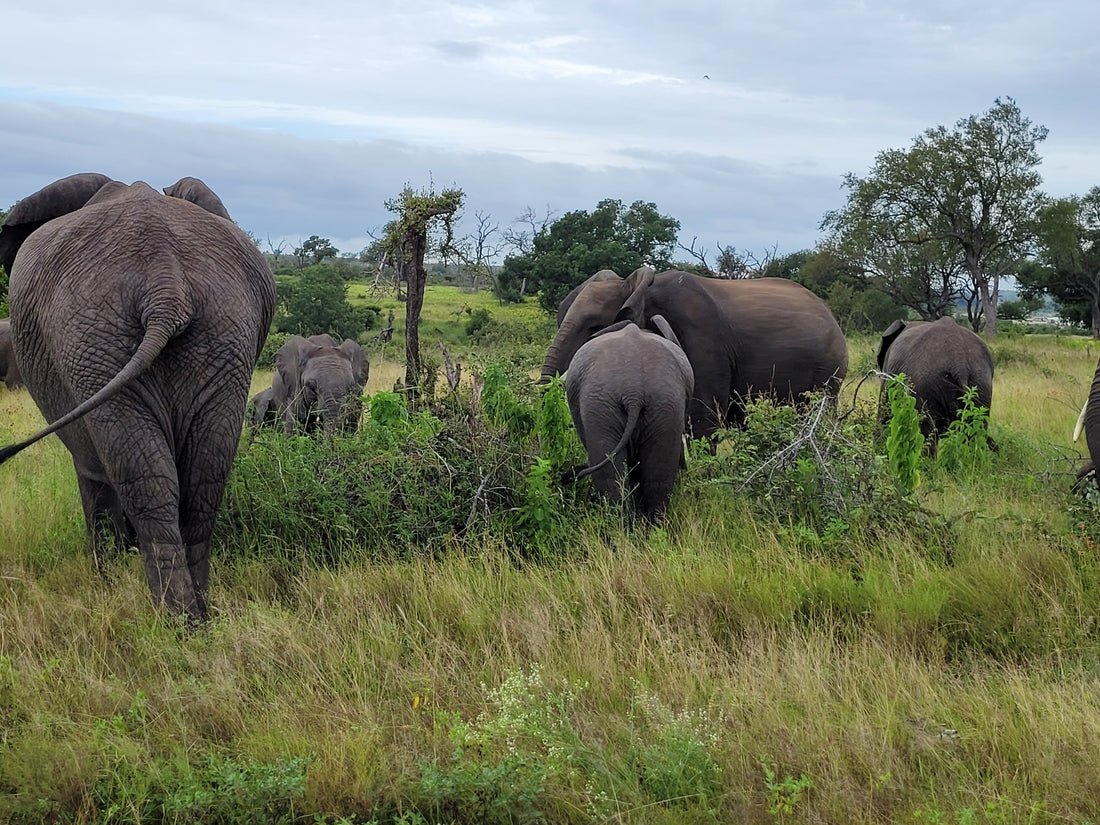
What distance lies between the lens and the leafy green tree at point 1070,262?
4212 cm

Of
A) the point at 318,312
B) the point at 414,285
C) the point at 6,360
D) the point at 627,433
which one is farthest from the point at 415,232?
the point at 318,312

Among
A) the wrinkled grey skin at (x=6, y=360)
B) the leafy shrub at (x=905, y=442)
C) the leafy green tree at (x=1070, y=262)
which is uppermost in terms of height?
the leafy green tree at (x=1070, y=262)

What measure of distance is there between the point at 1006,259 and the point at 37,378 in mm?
44583

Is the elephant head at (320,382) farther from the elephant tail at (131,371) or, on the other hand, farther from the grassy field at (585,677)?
the elephant tail at (131,371)

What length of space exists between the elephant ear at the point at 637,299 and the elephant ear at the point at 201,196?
12.7 feet

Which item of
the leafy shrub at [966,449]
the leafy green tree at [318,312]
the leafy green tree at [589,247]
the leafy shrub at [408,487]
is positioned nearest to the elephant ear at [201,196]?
the leafy shrub at [408,487]

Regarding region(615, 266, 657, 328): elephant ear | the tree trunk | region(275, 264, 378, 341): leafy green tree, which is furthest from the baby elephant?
region(275, 264, 378, 341): leafy green tree

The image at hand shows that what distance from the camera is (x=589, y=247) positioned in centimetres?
3819

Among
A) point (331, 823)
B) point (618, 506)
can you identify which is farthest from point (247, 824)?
point (618, 506)

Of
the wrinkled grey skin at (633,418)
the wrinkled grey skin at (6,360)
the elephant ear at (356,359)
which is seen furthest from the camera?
the wrinkled grey skin at (6,360)

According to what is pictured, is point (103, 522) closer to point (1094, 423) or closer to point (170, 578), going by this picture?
point (170, 578)

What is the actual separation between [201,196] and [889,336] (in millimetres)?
9423

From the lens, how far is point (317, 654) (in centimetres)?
454

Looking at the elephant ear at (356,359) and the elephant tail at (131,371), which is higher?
the elephant tail at (131,371)
